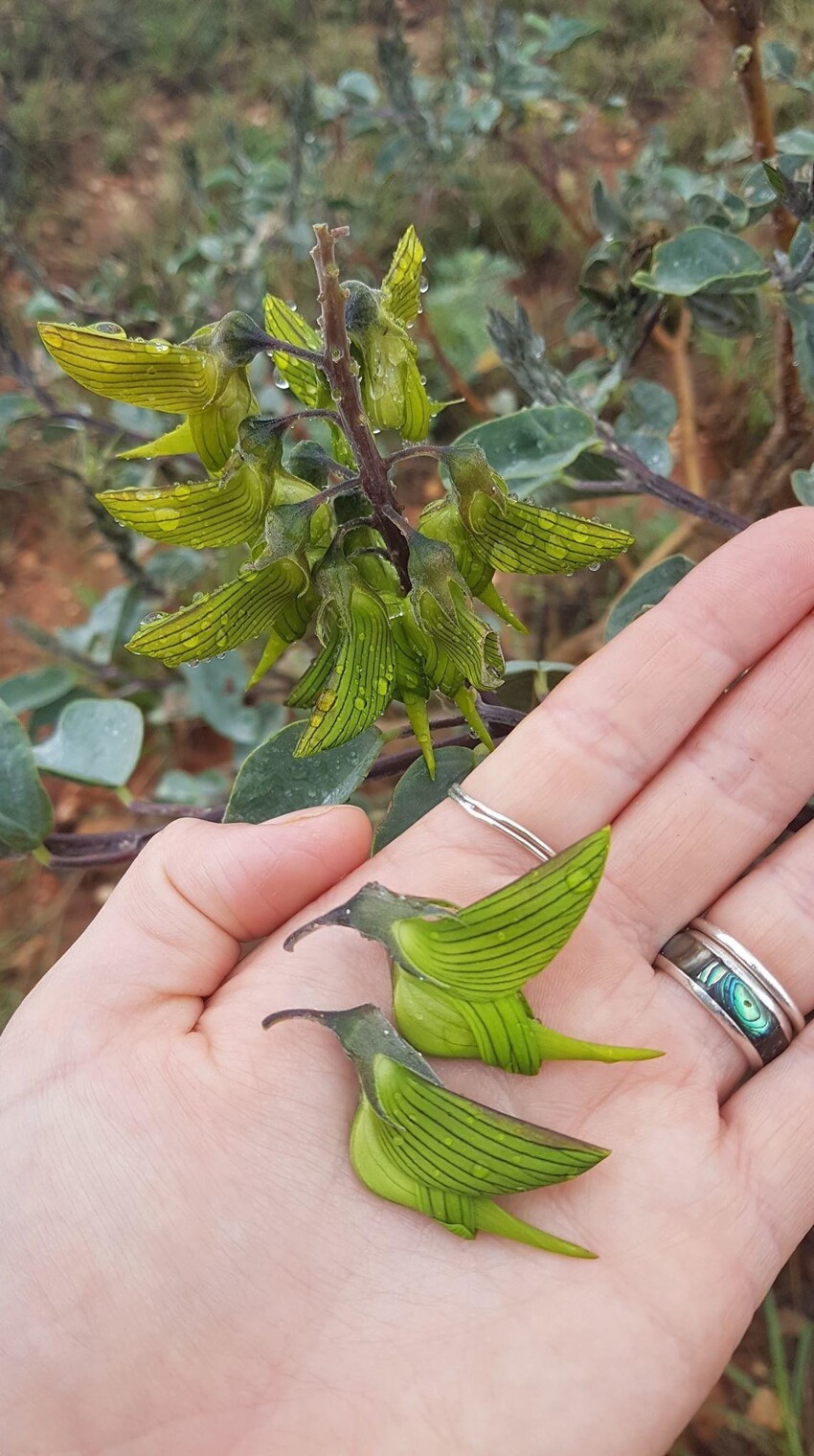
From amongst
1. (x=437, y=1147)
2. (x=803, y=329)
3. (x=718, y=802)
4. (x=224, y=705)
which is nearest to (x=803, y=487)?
(x=803, y=329)

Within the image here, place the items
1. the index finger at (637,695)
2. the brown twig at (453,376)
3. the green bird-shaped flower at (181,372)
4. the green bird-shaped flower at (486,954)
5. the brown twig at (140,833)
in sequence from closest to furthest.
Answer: the green bird-shaped flower at (181,372)
the green bird-shaped flower at (486,954)
the index finger at (637,695)
the brown twig at (140,833)
the brown twig at (453,376)

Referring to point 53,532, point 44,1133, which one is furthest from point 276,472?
point 53,532

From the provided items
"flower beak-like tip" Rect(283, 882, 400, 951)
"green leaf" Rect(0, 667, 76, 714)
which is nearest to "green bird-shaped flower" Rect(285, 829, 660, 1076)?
"flower beak-like tip" Rect(283, 882, 400, 951)

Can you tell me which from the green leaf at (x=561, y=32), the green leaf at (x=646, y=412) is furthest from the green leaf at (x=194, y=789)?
the green leaf at (x=561, y=32)

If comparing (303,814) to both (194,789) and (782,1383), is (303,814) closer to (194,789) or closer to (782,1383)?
(194,789)

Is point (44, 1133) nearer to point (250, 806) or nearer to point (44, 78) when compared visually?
point (250, 806)

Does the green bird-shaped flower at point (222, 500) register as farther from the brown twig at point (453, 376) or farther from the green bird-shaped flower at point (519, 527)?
the brown twig at point (453, 376)

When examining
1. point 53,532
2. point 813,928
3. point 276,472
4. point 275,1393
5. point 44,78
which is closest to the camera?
point 276,472
